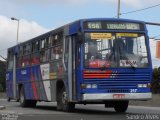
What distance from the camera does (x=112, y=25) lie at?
65.3ft

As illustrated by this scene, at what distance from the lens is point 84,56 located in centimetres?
1934

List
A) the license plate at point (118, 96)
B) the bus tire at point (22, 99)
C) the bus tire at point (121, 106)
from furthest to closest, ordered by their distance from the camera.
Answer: the bus tire at point (22, 99), the bus tire at point (121, 106), the license plate at point (118, 96)

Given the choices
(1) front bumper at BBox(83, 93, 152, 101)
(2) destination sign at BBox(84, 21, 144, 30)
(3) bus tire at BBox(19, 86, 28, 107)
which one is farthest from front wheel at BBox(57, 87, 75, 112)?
(3) bus tire at BBox(19, 86, 28, 107)

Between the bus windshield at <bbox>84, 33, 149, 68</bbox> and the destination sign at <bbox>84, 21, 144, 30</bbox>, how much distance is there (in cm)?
29

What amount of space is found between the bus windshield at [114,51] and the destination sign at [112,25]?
0.94ft

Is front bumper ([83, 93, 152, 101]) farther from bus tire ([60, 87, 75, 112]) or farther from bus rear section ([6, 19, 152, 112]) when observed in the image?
bus tire ([60, 87, 75, 112])

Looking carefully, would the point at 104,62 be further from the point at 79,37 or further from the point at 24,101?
the point at 24,101

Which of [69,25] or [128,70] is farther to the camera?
[69,25]

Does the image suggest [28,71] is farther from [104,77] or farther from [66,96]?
[104,77]

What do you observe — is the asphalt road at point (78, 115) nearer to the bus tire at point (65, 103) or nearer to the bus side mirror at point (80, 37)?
the bus tire at point (65, 103)

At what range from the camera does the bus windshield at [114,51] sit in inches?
758

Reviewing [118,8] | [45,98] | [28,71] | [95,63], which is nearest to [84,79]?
[95,63]

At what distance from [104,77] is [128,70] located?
950 millimetres

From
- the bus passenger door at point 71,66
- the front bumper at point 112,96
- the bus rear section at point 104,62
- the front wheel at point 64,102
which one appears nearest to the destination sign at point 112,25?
the bus rear section at point 104,62
